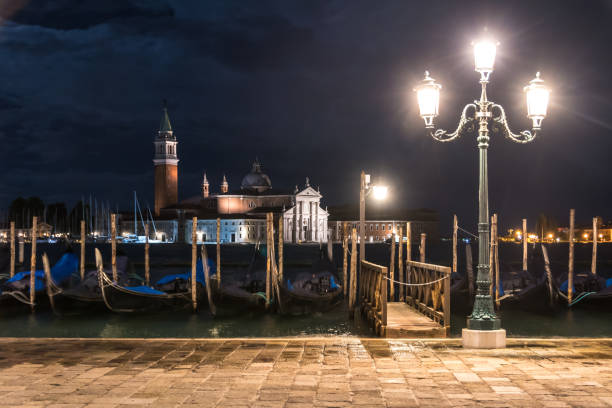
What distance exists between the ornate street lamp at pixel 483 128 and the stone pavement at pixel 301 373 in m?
0.25

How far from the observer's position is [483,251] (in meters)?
6.92

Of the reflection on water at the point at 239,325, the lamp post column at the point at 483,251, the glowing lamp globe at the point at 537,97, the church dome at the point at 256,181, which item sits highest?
the church dome at the point at 256,181

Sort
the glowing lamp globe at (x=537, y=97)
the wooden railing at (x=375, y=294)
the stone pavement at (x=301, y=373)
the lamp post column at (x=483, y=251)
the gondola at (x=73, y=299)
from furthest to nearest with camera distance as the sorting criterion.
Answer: the gondola at (x=73, y=299)
the wooden railing at (x=375, y=294)
the glowing lamp globe at (x=537, y=97)
the lamp post column at (x=483, y=251)
the stone pavement at (x=301, y=373)

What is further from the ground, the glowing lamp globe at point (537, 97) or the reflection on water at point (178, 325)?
the glowing lamp globe at point (537, 97)

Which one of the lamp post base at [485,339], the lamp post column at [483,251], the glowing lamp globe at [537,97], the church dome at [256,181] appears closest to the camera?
the lamp post base at [485,339]

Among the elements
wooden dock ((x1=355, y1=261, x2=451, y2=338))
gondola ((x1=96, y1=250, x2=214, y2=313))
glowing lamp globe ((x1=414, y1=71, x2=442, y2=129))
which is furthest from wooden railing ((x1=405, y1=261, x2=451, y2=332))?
gondola ((x1=96, y1=250, x2=214, y2=313))

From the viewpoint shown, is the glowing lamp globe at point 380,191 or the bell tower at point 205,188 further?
the bell tower at point 205,188

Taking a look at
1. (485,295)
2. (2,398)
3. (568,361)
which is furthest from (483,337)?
(2,398)

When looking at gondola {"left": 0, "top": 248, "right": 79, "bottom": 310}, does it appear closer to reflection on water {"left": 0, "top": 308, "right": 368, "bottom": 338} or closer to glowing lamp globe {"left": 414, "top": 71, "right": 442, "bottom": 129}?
reflection on water {"left": 0, "top": 308, "right": 368, "bottom": 338}

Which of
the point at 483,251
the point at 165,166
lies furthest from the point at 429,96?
the point at 165,166

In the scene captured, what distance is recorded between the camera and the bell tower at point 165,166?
80188mm

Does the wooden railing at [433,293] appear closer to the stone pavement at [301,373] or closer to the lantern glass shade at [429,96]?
the stone pavement at [301,373]

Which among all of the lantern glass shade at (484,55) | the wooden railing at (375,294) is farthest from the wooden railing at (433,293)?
the lantern glass shade at (484,55)

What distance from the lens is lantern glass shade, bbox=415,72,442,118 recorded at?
7141 millimetres
